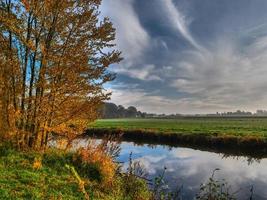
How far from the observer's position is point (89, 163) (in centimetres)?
1324

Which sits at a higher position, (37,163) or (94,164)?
(37,163)

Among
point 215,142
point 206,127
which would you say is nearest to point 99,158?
point 215,142

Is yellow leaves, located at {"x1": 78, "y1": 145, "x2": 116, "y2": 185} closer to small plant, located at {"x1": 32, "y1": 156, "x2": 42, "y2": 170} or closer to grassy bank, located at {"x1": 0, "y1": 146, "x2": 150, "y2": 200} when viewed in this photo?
grassy bank, located at {"x1": 0, "y1": 146, "x2": 150, "y2": 200}

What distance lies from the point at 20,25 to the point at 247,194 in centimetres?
1269

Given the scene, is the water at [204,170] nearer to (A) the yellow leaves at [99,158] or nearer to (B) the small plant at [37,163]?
(A) the yellow leaves at [99,158]

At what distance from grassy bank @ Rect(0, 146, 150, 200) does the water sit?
4296 millimetres

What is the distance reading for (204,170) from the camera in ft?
72.5

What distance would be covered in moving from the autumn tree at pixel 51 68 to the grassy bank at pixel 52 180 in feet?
4.60

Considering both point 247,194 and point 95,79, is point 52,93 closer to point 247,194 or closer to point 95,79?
point 95,79

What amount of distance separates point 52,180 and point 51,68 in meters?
5.34

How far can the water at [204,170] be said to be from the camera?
651 inches

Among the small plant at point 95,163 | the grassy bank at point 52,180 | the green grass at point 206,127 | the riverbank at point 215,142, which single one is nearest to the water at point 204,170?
the riverbank at point 215,142

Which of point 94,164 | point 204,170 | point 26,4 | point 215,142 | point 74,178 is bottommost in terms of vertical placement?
point 204,170

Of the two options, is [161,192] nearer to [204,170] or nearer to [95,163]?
[95,163]
